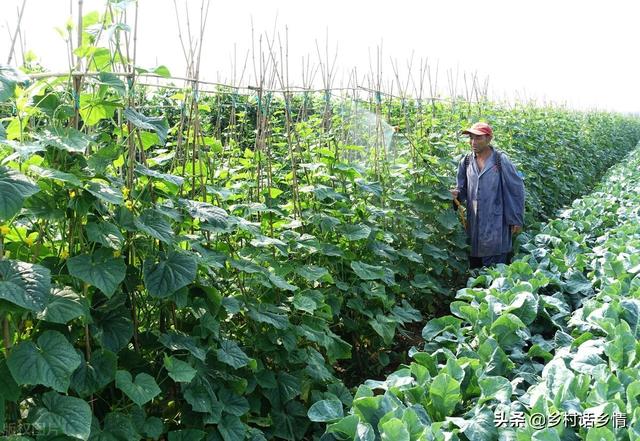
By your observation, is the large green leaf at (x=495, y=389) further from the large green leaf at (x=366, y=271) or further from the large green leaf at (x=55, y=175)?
the large green leaf at (x=55, y=175)

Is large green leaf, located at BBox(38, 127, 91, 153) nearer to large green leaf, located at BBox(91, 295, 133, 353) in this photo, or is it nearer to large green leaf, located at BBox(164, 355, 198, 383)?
large green leaf, located at BBox(91, 295, 133, 353)

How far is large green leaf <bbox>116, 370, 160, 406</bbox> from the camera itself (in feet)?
6.61

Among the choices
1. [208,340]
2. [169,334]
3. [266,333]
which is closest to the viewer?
[169,334]

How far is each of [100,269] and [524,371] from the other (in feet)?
6.02

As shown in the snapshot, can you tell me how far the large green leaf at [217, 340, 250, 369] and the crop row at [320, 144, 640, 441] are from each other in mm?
363

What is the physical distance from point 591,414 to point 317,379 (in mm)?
1454

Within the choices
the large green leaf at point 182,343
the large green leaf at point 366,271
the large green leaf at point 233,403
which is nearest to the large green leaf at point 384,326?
the large green leaf at point 366,271

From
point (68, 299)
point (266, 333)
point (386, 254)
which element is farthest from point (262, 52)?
point (68, 299)

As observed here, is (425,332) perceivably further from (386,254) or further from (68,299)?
(68,299)

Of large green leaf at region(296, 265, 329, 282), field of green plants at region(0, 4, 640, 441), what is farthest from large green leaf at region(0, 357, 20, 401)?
large green leaf at region(296, 265, 329, 282)

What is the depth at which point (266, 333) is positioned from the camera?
301 cm

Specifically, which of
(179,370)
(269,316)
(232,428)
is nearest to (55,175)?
(179,370)

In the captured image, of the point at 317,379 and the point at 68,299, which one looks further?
the point at 317,379

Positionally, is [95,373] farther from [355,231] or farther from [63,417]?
[355,231]
